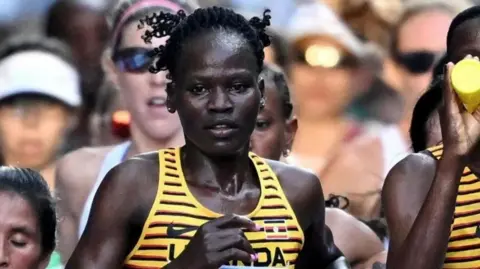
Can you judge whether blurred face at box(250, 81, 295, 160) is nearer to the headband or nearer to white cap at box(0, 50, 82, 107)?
the headband

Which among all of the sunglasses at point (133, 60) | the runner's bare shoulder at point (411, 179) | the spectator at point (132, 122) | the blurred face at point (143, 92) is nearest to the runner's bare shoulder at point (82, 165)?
the spectator at point (132, 122)

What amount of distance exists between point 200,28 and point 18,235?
0.82 metres

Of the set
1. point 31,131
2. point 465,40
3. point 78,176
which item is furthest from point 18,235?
point 31,131

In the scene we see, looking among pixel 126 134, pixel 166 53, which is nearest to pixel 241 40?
pixel 166 53

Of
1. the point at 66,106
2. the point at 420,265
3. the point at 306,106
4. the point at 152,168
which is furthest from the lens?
the point at 306,106

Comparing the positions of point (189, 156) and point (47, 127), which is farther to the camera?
point (47, 127)

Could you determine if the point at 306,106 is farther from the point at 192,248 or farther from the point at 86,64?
the point at 192,248

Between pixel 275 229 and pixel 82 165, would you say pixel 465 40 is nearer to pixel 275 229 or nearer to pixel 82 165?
pixel 275 229

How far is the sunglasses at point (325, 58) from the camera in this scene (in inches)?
357

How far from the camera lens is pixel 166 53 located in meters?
5.01

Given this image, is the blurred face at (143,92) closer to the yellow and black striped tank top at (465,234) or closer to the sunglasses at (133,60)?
the sunglasses at (133,60)

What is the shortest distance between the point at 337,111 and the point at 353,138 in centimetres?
41

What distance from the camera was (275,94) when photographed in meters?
6.46

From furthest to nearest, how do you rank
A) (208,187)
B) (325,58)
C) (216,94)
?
(325,58)
(208,187)
(216,94)
